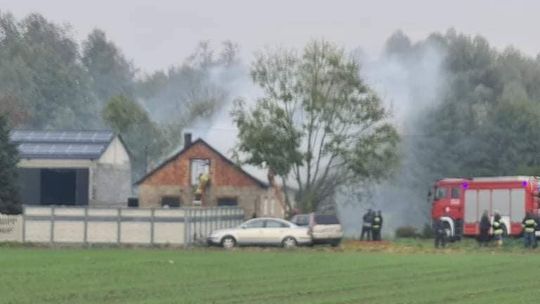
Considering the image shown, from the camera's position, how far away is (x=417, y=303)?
25.2m

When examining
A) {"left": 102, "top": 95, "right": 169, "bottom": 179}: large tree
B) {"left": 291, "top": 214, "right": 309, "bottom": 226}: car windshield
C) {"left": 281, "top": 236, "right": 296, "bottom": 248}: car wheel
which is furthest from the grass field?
{"left": 102, "top": 95, "right": 169, "bottom": 179}: large tree

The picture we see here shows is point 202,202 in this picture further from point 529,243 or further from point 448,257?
point 448,257

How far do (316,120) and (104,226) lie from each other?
18195 millimetres

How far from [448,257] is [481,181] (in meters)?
20.0

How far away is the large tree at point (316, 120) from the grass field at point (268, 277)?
69.6 feet

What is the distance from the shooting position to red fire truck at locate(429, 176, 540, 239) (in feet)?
207

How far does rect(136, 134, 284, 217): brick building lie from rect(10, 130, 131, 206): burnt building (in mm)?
3424

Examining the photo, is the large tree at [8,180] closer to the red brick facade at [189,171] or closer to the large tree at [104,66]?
the red brick facade at [189,171]

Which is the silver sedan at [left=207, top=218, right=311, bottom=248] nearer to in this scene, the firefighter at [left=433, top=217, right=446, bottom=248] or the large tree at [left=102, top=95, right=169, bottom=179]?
the firefighter at [left=433, top=217, right=446, bottom=248]

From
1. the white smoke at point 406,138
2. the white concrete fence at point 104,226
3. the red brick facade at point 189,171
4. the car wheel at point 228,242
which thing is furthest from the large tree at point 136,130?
the car wheel at point 228,242

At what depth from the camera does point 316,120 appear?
72.3 m

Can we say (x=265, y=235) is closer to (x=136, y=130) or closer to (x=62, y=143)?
(x=62, y=143)

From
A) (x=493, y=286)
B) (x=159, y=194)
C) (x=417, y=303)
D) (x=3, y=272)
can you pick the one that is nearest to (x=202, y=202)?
(x=159, y=194)

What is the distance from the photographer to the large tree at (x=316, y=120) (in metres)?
71.7
